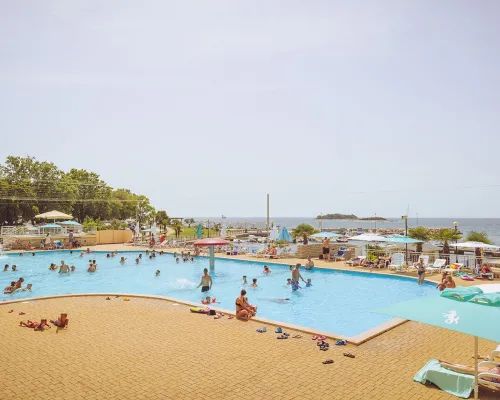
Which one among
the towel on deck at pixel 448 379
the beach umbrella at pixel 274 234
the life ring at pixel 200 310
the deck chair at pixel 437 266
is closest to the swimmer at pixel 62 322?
the life ring at pixel 200 310

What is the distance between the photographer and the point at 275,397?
17.8 feet

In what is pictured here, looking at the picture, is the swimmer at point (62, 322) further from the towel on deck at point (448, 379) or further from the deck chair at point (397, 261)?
the deck chair at point (397, 261)

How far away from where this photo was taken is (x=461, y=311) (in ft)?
14.9

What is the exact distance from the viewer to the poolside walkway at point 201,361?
5621 millimetres

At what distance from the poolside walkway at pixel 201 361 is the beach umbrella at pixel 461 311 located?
1509 millimetres

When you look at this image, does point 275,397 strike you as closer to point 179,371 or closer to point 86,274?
point 179,371

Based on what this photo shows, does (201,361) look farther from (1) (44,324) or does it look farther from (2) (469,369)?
(1) (44,324)

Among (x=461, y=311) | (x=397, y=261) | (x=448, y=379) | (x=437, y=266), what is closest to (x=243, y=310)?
(x=448, y=379)

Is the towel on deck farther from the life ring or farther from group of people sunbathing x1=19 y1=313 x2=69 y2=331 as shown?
group of people sunbathing x1=19 y1=313 x2=69 y2=331

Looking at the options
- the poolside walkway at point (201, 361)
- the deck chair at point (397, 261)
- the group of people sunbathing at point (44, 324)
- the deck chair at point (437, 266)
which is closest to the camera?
the poolside walkway at point (201, 361)

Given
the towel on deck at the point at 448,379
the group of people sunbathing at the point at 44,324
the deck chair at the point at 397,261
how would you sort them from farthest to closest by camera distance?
1. the deck chair at the point at 397,261
2. the group of people sunbathing at the point at 44,324
3. the towel on deck at the point at 448,379

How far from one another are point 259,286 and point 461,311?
13.4 meters

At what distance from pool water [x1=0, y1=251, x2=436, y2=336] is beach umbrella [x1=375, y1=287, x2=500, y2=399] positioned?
6132 millimetres

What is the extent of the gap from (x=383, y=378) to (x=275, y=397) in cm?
190
